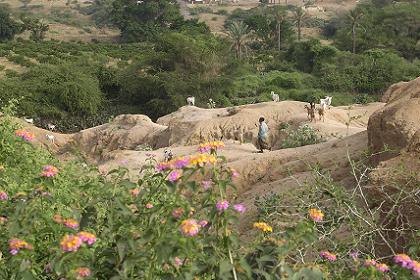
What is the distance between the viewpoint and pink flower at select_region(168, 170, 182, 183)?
2842mm

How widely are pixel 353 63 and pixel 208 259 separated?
40.8 m

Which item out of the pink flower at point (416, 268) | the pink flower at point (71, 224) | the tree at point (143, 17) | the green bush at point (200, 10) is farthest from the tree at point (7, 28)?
the pink flower at point (416, 268)

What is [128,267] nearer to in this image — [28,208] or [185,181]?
[185,181]

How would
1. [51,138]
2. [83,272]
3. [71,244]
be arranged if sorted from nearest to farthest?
[71,244] < [83,272] < [51,138]

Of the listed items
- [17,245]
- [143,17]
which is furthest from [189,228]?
[143,17]

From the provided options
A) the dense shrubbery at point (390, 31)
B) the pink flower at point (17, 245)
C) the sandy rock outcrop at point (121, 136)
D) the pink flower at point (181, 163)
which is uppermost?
the pink flower at point (181, 163)

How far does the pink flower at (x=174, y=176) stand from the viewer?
2842mm

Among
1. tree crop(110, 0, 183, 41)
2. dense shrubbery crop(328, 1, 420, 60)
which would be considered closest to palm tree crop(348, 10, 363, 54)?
dense shrubbery crop(328, 1, 420, 60)

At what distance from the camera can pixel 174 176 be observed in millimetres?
2863

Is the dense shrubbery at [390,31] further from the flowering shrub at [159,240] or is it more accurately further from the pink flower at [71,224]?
the pink flower at [71,224]

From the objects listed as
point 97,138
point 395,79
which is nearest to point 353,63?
point 395,79

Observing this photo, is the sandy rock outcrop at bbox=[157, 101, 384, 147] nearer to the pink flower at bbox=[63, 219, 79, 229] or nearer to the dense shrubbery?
Result: the pink flower at bbox=[63, 219, 79, 229]

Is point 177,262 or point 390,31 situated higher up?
point 177,262

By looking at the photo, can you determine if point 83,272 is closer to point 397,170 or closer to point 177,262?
point 177,262
